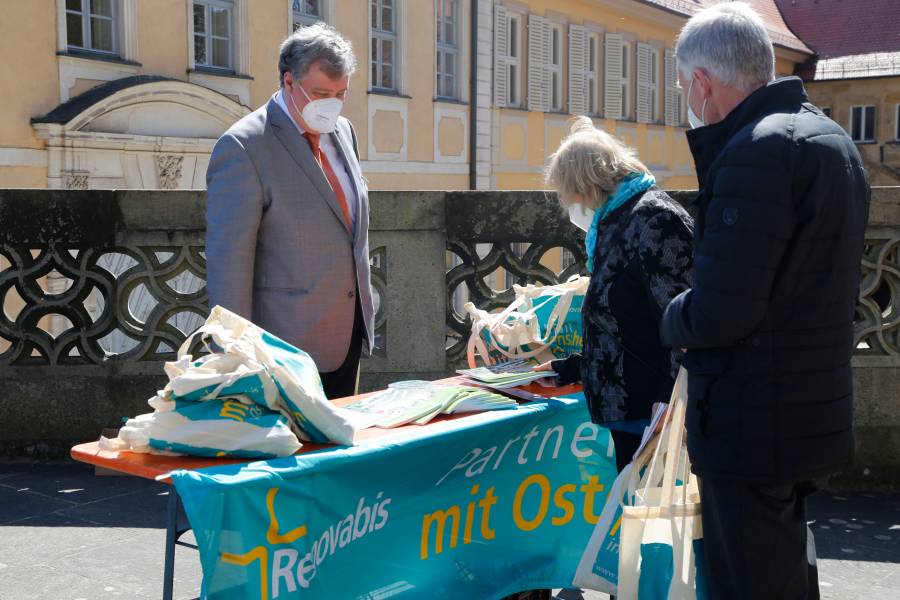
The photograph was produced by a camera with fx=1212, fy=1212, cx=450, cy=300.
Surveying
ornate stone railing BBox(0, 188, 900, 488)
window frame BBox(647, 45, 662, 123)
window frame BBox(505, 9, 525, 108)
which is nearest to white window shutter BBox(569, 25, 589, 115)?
window frame BBox(505, 9, 525, 108)

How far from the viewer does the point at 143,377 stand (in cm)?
635

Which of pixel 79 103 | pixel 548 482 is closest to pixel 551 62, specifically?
pixel 79 103

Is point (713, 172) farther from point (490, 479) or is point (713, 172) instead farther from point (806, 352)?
point (490, 479)

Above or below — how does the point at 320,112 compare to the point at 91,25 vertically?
below

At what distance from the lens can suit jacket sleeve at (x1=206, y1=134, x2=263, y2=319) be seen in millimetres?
3930

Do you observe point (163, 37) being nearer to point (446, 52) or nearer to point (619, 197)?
point (446, 52)

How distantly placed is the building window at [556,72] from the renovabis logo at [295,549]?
25.6 metres

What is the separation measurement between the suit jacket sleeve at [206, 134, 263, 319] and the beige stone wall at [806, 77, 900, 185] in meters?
39.1

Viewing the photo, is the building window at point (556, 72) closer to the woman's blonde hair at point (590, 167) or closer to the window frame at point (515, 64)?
the window frame at point (515, 64)

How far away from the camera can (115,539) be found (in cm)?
489

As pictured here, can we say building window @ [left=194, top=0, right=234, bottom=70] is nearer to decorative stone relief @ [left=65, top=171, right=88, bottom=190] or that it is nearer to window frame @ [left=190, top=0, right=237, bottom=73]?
window frame @ [left=190, top=0, right=237, bottom=73]

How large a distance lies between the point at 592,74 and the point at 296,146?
26891 millimetres

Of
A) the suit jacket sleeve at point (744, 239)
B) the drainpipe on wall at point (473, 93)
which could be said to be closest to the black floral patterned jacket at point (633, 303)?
the suit jacket sleeve at point (744, 239)

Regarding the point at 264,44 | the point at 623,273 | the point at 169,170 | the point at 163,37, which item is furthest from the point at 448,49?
the point at 623,273
